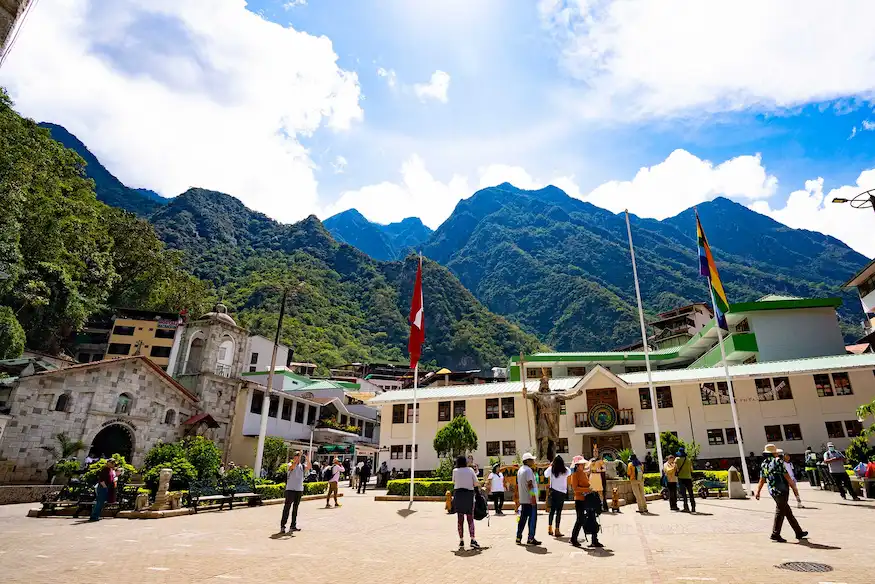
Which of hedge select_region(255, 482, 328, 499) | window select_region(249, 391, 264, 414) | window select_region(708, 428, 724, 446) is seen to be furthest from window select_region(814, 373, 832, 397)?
window select_region(249, 391, 264, 414)

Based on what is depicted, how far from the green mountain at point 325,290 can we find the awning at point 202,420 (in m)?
50.6

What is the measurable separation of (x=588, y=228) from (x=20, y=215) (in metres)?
177

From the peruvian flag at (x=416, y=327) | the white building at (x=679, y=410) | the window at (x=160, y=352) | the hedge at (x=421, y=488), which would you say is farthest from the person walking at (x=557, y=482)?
the window at (x=160, y=352)

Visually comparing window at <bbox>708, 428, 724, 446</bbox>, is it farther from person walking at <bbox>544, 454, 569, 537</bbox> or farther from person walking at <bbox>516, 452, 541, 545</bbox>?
person walking at <bbox>516, 452, 541, 545</bbox>

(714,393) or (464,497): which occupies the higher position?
(714,393)

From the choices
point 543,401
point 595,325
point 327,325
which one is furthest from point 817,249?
point 543,401

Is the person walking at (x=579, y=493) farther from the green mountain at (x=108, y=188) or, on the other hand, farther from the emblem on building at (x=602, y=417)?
the green mountain at (x=108, y=188)

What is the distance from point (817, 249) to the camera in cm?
16800

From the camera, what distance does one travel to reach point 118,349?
52.9 metres

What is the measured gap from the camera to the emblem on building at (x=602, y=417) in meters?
29.3

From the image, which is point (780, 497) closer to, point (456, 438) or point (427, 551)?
point (427, 551)

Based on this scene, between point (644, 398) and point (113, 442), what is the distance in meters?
30.8

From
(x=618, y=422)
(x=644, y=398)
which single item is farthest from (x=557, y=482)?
(x=644, y=398)

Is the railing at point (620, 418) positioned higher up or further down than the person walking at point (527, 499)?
higher up
